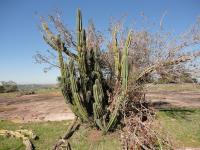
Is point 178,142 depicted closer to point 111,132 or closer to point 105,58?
point 111,132

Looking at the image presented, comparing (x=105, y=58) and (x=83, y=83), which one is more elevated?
Answer: (x=105, y=58)

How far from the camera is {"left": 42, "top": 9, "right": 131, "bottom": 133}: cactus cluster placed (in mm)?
9117

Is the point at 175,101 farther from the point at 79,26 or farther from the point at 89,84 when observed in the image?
the point at 79,26

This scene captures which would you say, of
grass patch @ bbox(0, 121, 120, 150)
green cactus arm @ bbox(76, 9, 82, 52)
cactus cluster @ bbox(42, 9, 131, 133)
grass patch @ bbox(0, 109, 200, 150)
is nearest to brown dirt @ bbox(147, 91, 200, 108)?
grass patch @ bbox(0, 109, 200, 150)

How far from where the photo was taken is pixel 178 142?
29.2 ft

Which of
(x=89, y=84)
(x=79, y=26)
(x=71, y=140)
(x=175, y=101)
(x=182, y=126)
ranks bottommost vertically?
(x=71, y=140)

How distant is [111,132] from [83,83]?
2050 mm

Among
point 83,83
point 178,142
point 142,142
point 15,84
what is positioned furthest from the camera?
point 15,84

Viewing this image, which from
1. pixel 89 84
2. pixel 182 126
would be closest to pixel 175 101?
pixel 182 126

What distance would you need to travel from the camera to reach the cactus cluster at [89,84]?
9.12 metres

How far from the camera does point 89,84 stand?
9750mm

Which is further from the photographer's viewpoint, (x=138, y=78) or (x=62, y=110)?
(x=62, y=110)

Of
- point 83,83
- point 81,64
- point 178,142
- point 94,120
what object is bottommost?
point 178,142

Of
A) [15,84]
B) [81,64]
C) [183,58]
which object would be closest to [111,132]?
[81,64]
